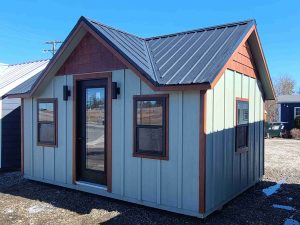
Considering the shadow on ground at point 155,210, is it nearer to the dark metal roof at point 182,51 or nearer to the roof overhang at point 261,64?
the dark metal roof at point 182,51

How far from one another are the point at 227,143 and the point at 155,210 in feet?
6.43

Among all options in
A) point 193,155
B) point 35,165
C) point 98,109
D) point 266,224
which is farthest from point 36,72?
point 266,224

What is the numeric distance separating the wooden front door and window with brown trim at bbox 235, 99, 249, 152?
2.94 metres

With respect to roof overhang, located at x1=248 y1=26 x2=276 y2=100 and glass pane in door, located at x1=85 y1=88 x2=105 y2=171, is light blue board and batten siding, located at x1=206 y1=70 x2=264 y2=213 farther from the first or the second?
glass pane in door, located at x1=85 y1=88 x2=105 y2=171

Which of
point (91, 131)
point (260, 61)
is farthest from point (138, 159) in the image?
point (260, 61)

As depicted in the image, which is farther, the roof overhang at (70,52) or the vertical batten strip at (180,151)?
the vertical batten strip at (180,151)

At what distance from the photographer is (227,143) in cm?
678

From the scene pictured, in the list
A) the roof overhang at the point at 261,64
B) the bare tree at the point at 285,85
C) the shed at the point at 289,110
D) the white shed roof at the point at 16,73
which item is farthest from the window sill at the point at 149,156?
the bare tree at the point at 285,85

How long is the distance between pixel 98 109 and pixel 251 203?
3872mm

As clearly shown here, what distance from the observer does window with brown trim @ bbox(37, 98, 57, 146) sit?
8242 millimetres

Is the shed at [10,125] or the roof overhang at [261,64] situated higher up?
the roof overhang at [261,64]

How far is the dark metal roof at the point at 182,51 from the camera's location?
6.02 m

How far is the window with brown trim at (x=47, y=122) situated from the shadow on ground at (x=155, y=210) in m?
1.17

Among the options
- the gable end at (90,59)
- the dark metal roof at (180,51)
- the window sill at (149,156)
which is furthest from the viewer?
the gable end at (90,59)
